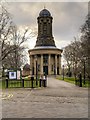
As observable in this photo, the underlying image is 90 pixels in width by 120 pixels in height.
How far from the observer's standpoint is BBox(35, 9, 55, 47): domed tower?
3816 inches

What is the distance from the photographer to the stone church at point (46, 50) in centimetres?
9610

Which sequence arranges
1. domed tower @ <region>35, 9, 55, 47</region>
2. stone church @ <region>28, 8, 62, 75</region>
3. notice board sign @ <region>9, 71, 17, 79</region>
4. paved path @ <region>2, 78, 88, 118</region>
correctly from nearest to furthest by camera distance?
1. paved path @ <region>2, 78, 88, 118</region>
2. notice board sign @ <region>9, 71, 17, 79</region>
3. stone church @ <region>28, 8, 62, 75</region>
4. domed tower @ <region>35, 9, 55, 47</region>

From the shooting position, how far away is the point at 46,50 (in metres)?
95.6

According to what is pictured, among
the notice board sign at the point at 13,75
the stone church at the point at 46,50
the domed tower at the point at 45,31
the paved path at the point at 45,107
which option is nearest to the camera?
the paved path at the point at 45,107

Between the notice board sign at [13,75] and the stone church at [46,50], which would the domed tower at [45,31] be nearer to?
the stone church at [46,50]

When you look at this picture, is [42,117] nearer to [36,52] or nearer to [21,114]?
[21,114]

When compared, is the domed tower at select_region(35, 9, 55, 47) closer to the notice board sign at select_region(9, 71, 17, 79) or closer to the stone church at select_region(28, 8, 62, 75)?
the stone church at select_region(28, 8, 62, 75)

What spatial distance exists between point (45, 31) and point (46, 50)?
688 cm

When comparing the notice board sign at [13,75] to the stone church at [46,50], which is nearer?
the notice board sign at [13,75]

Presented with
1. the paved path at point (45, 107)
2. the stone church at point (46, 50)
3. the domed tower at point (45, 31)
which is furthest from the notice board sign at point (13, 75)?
the domed tower at point (45, 31)

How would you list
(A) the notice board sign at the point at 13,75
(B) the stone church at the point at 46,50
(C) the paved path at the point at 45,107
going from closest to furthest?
(C) the paved path at the point at 45,107
(A) the notice board sign at the point at 13,75
(B) the stone church at the point at 46,50

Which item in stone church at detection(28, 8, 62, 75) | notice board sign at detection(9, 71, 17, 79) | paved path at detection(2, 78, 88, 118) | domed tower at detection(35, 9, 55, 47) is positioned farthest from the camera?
domed tower at detection(35, 9, 55, 47)

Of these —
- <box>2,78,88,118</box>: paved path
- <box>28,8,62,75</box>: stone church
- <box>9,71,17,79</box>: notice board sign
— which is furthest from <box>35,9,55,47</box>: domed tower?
<box>2,78,88,118</box>: paved path

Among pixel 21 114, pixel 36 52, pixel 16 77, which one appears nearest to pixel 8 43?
pixel 16 77
